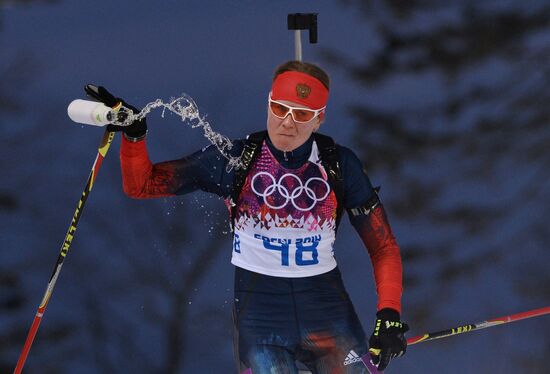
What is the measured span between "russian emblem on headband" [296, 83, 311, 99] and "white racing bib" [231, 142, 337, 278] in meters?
0.26

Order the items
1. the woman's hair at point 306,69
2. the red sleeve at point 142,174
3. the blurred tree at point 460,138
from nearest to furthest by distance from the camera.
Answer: the red sleeve at point 142,174 < the woman's hair at point 306,69 < the blurred tree at point 460,138

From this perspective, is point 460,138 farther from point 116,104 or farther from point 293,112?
point 116,104

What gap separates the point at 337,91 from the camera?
5242mm

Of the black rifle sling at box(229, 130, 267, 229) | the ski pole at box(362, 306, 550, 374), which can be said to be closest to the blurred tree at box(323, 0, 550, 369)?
the ski pole at box(362, 306, 550, 374)

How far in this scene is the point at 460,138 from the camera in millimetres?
5391

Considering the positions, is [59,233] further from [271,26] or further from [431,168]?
[431,168]

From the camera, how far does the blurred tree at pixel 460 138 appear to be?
5.31 meters

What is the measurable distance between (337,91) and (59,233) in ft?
5.34

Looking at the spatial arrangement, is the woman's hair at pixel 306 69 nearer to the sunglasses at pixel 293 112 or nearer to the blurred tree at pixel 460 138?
the sunglasses at pixel 293 112

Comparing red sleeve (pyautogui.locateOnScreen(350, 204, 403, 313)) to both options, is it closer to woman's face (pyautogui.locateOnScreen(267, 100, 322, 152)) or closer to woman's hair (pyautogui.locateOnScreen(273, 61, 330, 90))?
woman's face (pyautogui.locateOnScreen(267, 100, 322, 152))

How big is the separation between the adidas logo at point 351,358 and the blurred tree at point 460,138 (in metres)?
1.57

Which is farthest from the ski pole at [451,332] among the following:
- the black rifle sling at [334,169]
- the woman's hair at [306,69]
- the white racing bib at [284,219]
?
the woman's hair at [306,69]

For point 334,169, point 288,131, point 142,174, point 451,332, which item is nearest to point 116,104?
point 142,174

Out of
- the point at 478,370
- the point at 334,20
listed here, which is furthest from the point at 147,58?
the point at 478,370
